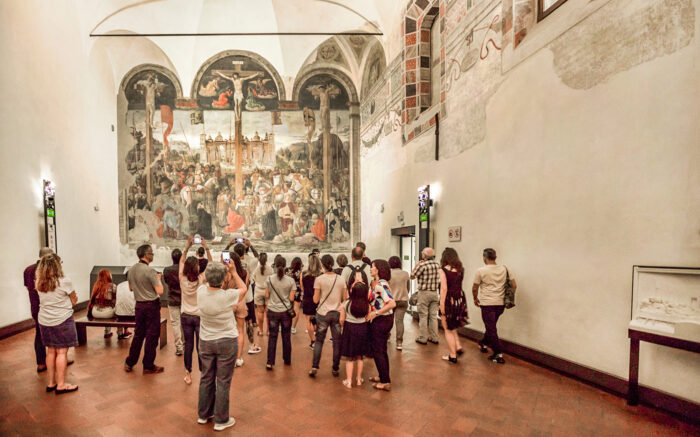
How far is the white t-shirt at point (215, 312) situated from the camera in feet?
10.6

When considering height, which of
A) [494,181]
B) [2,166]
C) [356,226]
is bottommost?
[356,226]

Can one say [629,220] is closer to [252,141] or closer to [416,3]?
[416,3]

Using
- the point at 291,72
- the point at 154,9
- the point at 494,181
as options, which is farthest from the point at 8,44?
the point at 494,181

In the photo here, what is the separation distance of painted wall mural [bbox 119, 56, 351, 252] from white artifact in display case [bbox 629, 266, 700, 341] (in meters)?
11.0

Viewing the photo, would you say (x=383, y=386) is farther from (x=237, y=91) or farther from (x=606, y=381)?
(x=237, y=91)

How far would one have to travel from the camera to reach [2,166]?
7.20 m

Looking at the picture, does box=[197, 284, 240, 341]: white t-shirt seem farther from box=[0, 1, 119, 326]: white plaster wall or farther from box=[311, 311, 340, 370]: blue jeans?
box=[0, 1, 119, 326]: white plaster wall

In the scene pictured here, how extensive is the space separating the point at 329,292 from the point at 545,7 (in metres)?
5.23

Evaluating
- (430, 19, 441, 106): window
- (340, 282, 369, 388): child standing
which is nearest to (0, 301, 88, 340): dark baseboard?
(340, 282, 369, 388): child standing

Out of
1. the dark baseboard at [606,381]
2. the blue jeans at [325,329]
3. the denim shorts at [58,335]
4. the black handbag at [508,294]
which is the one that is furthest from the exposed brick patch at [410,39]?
the denim shorts at [58,335]

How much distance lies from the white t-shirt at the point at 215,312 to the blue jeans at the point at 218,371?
6 cm

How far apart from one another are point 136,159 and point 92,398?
38.4 feet

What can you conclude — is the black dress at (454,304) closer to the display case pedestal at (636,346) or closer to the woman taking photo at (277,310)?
the display case pedestal at (636,346)

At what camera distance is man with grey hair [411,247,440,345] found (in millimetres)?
6207
